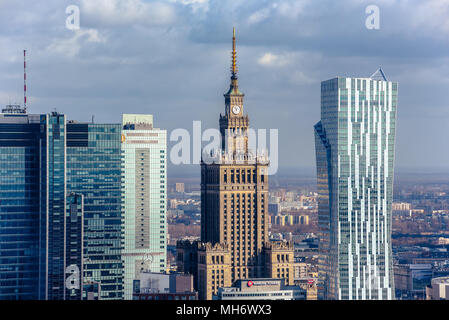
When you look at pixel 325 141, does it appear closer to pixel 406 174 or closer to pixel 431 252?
pixel 406 174

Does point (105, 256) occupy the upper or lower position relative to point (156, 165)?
lower

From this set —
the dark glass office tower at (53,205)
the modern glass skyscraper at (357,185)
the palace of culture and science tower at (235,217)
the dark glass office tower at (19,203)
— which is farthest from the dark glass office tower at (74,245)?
the modern glass skyscraper at (357,185)

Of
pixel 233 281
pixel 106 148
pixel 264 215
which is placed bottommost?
pixel 233 281

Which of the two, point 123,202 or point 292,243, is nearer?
point 292,243

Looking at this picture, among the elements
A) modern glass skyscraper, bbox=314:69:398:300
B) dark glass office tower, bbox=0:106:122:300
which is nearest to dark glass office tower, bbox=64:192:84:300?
dark glass office tower, bbox=0:106:122:300

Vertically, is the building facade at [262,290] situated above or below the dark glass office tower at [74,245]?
below

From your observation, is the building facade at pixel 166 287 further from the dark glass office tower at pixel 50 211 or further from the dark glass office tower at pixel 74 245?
the dark glass office tower at pixel 50 211

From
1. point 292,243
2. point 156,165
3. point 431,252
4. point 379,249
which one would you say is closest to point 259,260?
point 292,243
